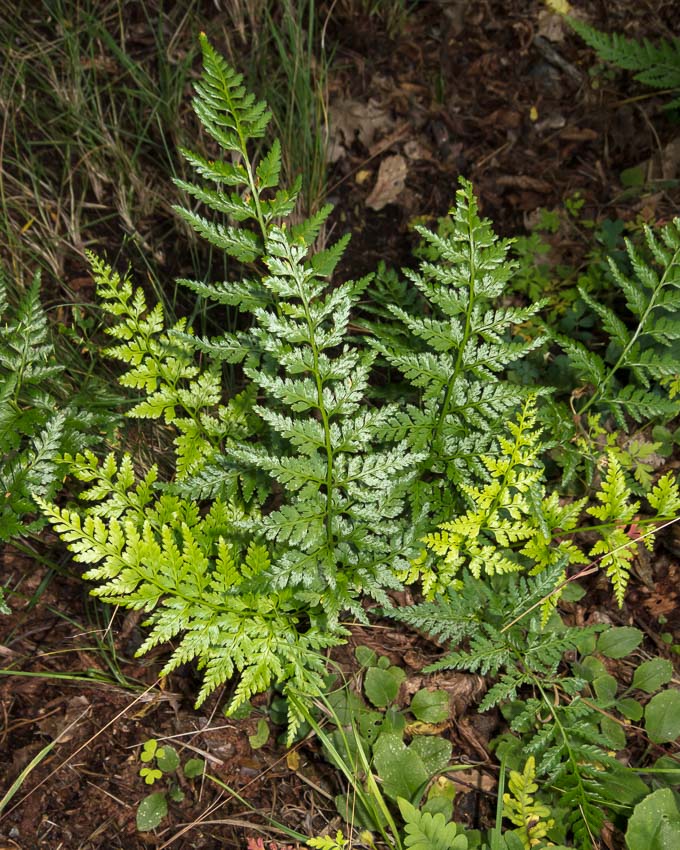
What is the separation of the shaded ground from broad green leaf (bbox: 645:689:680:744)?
23 cm

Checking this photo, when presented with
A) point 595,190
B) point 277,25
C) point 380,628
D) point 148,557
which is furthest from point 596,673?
point 277,25

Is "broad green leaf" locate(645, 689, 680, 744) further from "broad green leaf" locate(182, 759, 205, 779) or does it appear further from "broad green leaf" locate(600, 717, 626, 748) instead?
"broad green leaf" locate(182, 759, 205, 779)

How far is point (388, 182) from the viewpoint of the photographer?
11.4 ft

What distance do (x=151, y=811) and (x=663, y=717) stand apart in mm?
1802

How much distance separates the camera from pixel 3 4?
341cm

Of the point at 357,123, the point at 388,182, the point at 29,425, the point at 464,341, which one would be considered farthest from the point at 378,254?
the point at 29,425

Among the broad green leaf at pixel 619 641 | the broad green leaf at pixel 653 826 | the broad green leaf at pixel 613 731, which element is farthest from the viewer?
the broad green leaf at pixel 619 641

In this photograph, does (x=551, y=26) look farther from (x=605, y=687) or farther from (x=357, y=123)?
(x=605, y=687)

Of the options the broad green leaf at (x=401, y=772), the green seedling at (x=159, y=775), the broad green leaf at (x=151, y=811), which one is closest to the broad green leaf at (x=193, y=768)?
the green seedling at (x=159, y=775)

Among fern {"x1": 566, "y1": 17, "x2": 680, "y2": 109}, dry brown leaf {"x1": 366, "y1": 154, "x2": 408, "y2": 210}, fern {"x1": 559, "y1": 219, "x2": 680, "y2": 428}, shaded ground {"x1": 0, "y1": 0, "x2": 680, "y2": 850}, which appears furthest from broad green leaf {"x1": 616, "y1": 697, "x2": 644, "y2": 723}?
fern {"x1": 566, "y1": 17, "x2": 680, "y2": 109}

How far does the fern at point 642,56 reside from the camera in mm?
3234

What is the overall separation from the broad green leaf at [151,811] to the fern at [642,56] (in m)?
3.72

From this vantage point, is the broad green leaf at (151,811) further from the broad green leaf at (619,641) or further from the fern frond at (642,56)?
the fern frond at (642,56)

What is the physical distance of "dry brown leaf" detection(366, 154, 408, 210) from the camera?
343 centimetres
